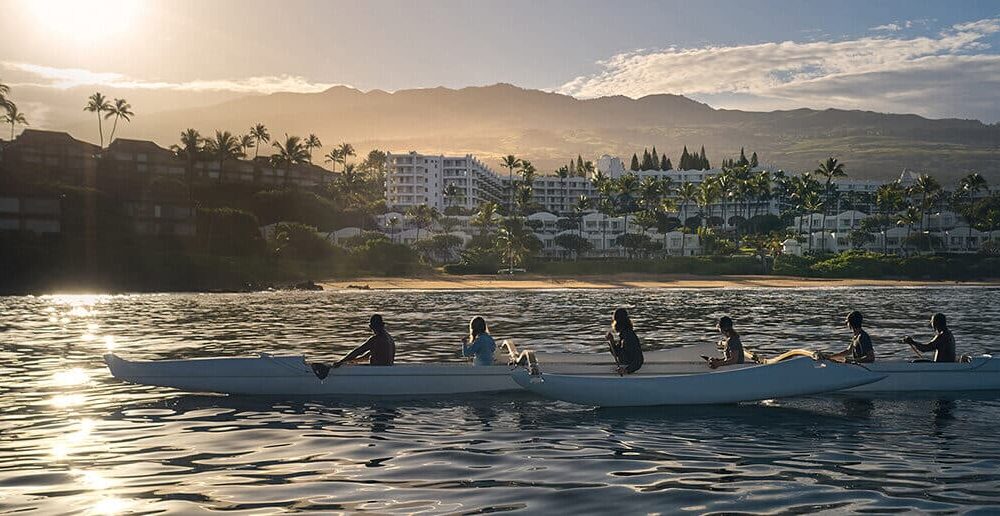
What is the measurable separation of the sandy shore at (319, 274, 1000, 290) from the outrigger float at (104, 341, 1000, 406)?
6254 centimetres

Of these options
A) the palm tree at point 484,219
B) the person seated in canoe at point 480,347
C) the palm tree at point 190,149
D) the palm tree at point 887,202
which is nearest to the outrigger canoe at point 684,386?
the person seated in canoe at point 480,347

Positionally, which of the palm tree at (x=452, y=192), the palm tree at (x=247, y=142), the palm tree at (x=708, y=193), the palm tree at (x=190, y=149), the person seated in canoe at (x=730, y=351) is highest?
the palm tree at (x=247, y=142)

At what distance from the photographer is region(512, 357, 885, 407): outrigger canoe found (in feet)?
53.7

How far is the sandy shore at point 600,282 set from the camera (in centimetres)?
8456

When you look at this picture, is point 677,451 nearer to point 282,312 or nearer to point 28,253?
point 282,312

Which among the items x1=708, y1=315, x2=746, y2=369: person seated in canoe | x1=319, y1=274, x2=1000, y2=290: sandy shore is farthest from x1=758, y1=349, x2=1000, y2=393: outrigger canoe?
x1=319, y1=274, x2=1000, y2=290: sandy shore

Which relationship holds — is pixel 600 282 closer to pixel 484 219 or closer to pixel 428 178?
pixel 484 219

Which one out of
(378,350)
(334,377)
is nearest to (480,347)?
(378,350)

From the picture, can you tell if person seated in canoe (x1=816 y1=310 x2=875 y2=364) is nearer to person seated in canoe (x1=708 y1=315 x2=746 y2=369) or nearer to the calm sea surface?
the calm sea surface

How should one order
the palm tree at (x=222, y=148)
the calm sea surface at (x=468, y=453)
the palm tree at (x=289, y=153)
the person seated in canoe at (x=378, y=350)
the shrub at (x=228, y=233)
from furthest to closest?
the palm tree at (x=289, y=153) → the palm tree at (x=222, y=148) → the shrub at (x=228, y=233) → the person seated in canoe at (x=378, y=350) → the calm sea surface at (x=468, y=453)

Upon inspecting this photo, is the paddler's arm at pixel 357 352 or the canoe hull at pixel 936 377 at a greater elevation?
the paddler's arm at pixel 357 352

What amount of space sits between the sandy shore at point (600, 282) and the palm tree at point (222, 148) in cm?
5287

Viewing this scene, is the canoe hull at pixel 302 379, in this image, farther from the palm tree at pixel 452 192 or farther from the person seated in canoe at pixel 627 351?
the palm tree at pixel 452 192

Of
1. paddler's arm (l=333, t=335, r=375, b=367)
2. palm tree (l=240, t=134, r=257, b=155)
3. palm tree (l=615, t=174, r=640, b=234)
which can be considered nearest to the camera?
paddler's arm (l=333, t=335, r=375, b=367)
